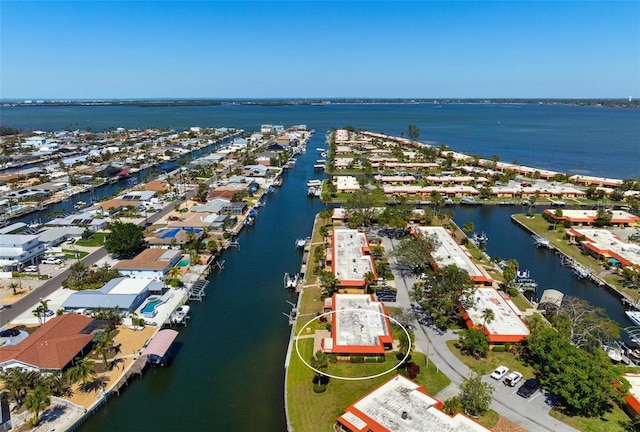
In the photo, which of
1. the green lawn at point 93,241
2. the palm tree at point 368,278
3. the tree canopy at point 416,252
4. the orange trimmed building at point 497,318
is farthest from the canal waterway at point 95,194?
the orange trimmed building at point 497,318

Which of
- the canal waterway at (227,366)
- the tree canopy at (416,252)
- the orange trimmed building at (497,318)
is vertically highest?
the tree canopy at (416,252)

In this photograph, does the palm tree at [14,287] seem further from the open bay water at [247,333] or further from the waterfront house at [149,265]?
the open bay water at [247,333]

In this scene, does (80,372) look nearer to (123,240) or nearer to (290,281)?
(290,281)

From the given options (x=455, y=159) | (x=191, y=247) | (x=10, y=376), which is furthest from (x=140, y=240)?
(x=455, y=159)

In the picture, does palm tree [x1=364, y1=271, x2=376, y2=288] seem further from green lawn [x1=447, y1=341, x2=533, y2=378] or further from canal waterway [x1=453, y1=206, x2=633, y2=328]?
canal waterway [x1=453, y1=206, x2=633, y2=328]

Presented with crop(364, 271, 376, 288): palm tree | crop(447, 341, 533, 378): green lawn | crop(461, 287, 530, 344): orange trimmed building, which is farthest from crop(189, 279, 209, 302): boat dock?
crop(461, 287, 530, 344): orange trimmed building

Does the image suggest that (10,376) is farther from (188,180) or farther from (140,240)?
(188,180)

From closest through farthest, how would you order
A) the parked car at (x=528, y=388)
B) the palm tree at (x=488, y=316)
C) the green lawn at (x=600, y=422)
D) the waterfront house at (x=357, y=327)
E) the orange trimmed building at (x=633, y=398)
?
the green lawn at (x=600, y=422) → the orange trimmed building at (x=633, y=398) → the parked car at (x=528, y=388) → the waterfront house at (x=357, y=327) → the palm tree at (x=488, y=316)
